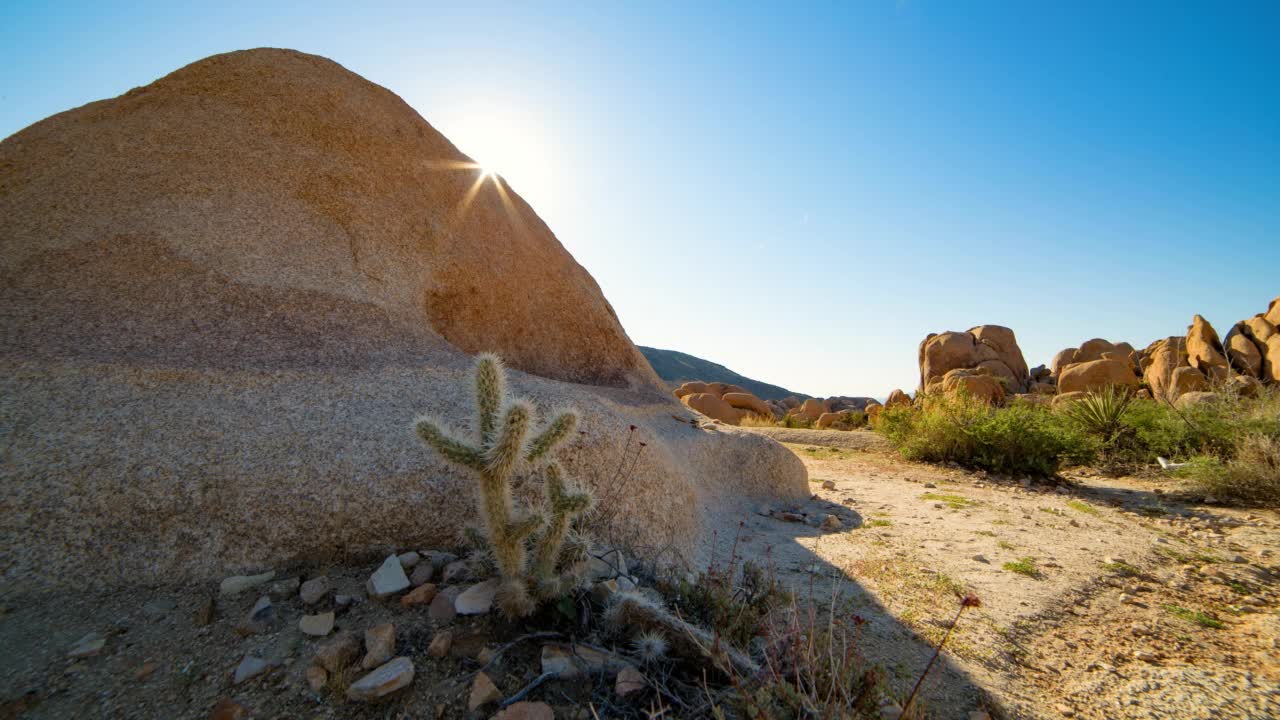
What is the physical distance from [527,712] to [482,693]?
0.62ft

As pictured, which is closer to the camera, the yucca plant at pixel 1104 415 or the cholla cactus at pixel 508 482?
the cholla cactus at pixel 508 482

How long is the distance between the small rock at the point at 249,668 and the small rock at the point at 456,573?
0.73 meters

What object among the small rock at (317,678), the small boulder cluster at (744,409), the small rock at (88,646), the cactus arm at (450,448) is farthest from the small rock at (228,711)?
the small boulder cluster at (744,409)

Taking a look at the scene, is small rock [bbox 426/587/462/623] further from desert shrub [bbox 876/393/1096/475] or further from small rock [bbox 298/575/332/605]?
desert shrub [bbox 876/393/1096/475]

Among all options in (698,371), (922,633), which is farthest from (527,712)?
(698,371)

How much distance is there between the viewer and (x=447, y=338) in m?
5.44

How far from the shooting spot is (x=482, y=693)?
194cm

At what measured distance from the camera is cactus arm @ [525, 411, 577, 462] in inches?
89.4

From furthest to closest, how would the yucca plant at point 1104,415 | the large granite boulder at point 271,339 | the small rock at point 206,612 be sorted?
1. the yucca plant at point 1104,415
2. the large granite boulder at point 271,339
3. the small rock at point 206,612

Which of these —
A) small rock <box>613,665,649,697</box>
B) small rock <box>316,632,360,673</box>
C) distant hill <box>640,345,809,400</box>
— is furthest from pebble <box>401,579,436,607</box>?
distant hill <box>640,345,809,400</box>

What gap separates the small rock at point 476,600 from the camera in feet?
7.55

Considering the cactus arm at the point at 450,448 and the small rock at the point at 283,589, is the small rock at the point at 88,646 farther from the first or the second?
the cactus arm at the point at 450,448

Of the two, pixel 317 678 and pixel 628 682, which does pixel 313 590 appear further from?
pixel 628 682

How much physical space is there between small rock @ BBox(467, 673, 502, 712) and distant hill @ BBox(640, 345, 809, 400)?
→ 181 feet
